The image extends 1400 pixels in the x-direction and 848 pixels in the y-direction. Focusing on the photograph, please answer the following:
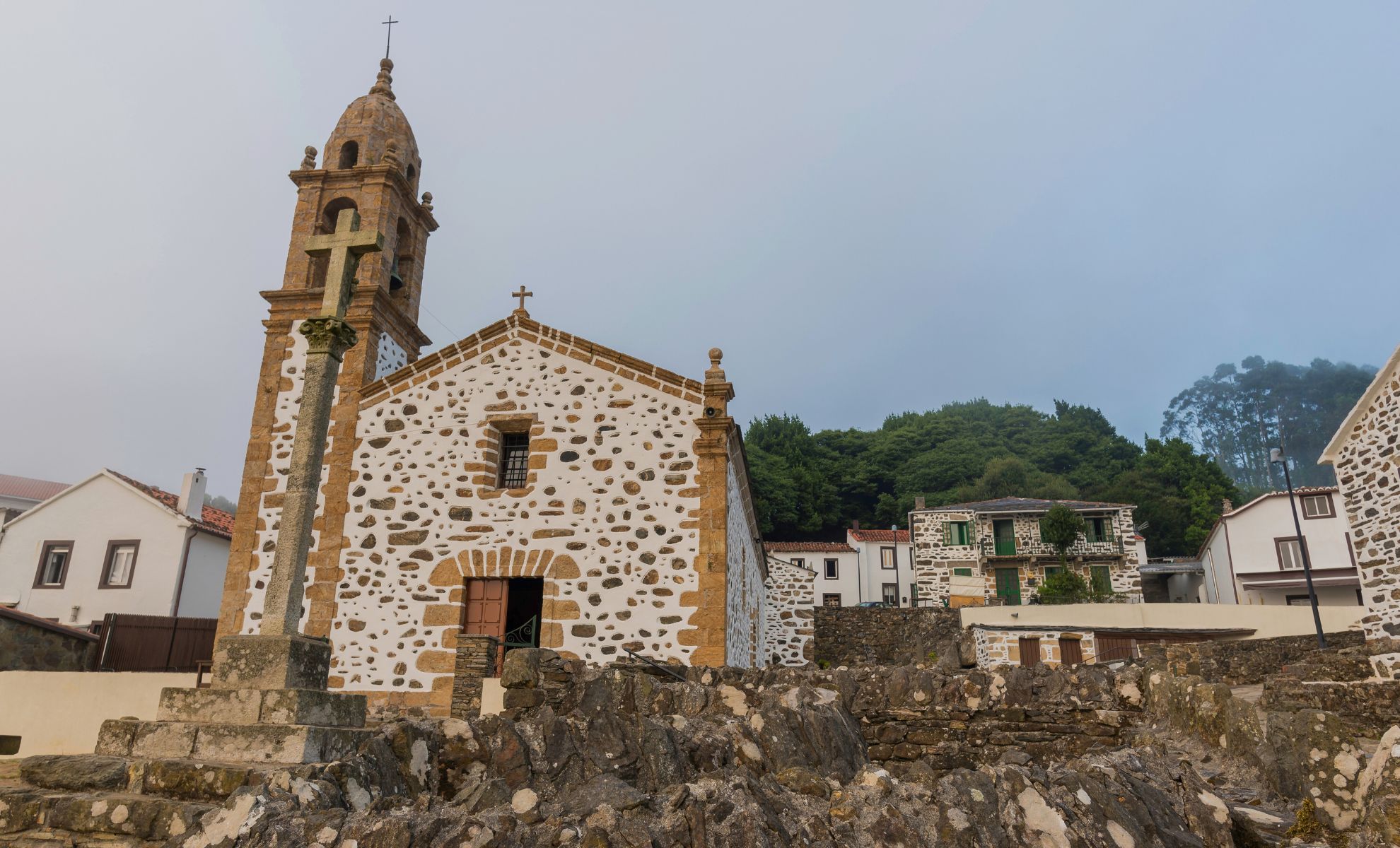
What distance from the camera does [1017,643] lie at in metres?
24.9

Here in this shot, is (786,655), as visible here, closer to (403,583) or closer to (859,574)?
(403,583)

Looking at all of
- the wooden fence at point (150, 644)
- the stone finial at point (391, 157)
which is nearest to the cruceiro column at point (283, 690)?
the stone finial at point (391, 157)

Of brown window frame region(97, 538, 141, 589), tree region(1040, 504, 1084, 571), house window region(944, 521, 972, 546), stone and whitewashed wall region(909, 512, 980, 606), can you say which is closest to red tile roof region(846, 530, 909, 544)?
stone and whitewashed wall region(909, 512, 980, 606)

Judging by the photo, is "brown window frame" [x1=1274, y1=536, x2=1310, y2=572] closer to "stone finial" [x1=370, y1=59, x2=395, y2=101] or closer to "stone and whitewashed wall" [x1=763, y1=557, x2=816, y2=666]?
"stone and whitewashed wall" [x1=763, y1=557, x2=816, y2=666]

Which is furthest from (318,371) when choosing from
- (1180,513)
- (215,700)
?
(1180,513)

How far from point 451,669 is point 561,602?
1.93 metres

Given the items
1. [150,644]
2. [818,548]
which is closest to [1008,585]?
[818,548]

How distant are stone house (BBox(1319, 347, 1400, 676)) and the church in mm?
9631

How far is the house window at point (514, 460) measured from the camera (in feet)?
45.0

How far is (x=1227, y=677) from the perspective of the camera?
1767 centimetres

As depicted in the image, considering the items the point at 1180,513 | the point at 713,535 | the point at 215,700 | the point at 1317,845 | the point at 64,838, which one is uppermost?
the point at 1180,513

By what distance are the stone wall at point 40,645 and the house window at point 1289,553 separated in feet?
131

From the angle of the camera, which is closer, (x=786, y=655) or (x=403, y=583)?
(x=403, y=583)

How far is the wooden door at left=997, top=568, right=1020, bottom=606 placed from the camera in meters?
38.7
